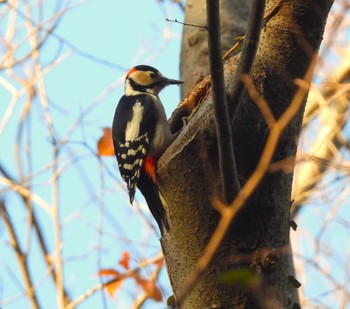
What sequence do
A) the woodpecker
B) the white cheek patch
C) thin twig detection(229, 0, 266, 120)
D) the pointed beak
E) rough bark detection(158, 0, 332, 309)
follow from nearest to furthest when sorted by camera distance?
thin twig detection(229, 0, 266, 120)
rough bark detection(158, 0, 332, 309)
the woodpecker
the white cheek patch
the pointed beak

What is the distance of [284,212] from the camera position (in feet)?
9.60

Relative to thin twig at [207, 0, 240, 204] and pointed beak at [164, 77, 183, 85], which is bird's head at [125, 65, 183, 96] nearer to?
pointed beak at [164, 77, 183, 85]

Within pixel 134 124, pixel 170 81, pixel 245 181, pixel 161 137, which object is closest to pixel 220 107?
pixel 245 181

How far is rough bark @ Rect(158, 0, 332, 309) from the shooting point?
9.13 feet

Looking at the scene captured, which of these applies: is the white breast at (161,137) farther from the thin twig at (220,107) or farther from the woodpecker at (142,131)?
the thin twig at (220,107)

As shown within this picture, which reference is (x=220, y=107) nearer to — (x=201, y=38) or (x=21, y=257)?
(x=201, y=38)

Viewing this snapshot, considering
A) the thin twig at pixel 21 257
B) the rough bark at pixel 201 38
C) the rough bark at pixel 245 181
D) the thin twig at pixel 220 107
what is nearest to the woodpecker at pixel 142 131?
the rough bark at pixel 201 38

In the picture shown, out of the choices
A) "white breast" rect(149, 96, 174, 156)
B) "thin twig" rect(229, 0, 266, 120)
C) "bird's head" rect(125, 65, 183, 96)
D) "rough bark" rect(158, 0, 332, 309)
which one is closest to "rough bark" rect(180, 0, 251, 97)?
"white breast" rect(149, 96, 174, 156)

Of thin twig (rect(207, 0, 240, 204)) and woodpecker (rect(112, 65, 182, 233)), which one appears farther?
woodpecker (rect(112, 65, 182, 233))

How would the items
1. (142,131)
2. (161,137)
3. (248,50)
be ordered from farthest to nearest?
(142,131) < (161,137) < (248,50)

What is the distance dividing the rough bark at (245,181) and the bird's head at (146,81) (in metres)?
2.56

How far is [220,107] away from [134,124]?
2389mm

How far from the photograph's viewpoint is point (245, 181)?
2.86 metres

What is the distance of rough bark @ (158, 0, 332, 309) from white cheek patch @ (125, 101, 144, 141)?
5.84 ft
